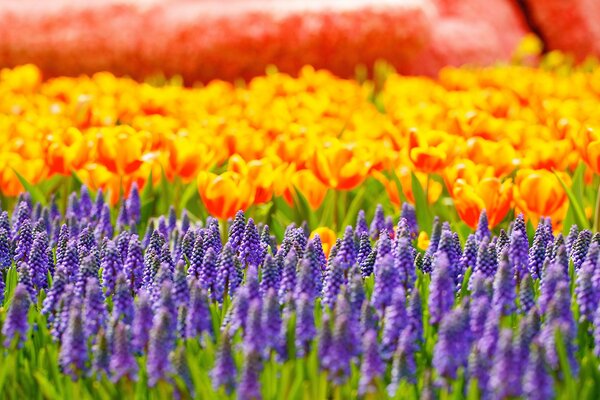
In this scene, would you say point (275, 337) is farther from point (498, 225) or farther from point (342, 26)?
point (342, 26)

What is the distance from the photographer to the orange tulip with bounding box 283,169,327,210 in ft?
13.5

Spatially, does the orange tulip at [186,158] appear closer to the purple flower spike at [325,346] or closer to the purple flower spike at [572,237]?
the purple flower spike at [572,237]

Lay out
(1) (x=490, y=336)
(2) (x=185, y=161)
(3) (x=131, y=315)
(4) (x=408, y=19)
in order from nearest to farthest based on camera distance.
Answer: (1) (x=490, y=336), (3) (x=131, y=315), (2) (x=185, y=161), (4) (x=408, y=19)

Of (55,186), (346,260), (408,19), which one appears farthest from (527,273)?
(408,19)

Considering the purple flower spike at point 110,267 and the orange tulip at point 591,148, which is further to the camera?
the orange tulip at point 591,148

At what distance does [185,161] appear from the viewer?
14.2ft

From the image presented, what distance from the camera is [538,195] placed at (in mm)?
3670

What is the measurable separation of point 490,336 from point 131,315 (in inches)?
31.1

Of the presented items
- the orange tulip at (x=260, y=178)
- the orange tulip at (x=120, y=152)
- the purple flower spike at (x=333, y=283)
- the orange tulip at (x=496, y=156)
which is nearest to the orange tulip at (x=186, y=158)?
the orange tulip at (x=120, y=152)

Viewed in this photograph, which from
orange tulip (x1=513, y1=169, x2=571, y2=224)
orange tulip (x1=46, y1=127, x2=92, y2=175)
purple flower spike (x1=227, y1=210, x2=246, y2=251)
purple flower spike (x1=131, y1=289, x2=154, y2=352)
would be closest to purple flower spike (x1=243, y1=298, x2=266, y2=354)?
purple flower spike (x1=131, y1=289, x2=154, y2=352)

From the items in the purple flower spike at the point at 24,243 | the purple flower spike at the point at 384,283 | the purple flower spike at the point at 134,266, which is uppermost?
the purple flower spike at the point at 24,243

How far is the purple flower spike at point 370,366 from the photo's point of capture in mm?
2133

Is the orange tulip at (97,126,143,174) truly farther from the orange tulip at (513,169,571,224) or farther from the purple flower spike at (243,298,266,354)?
the purple flower spike at (243,298,266,354)

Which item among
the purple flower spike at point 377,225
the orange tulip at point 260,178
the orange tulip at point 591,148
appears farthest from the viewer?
the orange tulip at point 591,148
